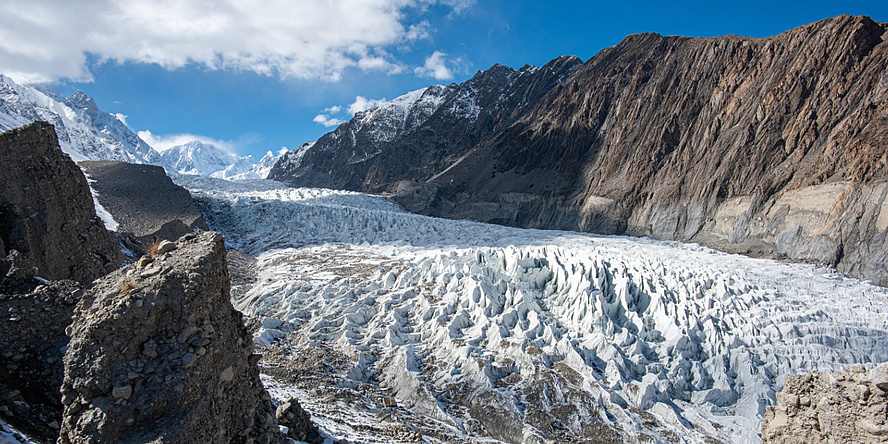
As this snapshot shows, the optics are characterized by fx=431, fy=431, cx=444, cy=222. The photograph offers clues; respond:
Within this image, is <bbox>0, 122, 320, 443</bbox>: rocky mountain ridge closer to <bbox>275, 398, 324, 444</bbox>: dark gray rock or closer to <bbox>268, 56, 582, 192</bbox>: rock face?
<bbox>275, 398, 324, 444</bbox>: dark gray rock

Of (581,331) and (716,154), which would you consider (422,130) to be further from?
(581,331)

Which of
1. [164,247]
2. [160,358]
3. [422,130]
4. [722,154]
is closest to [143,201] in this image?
[164,247]

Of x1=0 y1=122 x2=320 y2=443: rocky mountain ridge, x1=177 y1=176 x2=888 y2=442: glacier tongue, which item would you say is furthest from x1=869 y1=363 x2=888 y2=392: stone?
x1=177 y1=176 x2=888 y2=442: glacier tongue

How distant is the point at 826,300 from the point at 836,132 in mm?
23550

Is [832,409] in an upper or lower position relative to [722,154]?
lower

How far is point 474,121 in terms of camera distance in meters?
125

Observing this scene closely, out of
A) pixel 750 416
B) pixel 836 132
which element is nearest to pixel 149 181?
pixel 750 416

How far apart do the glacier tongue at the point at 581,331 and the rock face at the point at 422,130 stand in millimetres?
82014

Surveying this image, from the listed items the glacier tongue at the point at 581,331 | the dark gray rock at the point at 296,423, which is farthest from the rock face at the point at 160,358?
the glacier tongue at the point at 581,331

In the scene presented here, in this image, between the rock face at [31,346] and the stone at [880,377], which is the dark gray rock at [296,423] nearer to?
the rock face at [31,346]

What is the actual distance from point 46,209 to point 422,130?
397ft

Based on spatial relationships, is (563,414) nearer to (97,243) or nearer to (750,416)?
(750,416)

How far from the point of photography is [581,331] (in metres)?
19.8

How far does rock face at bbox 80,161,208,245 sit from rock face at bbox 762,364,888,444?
31387 mm
